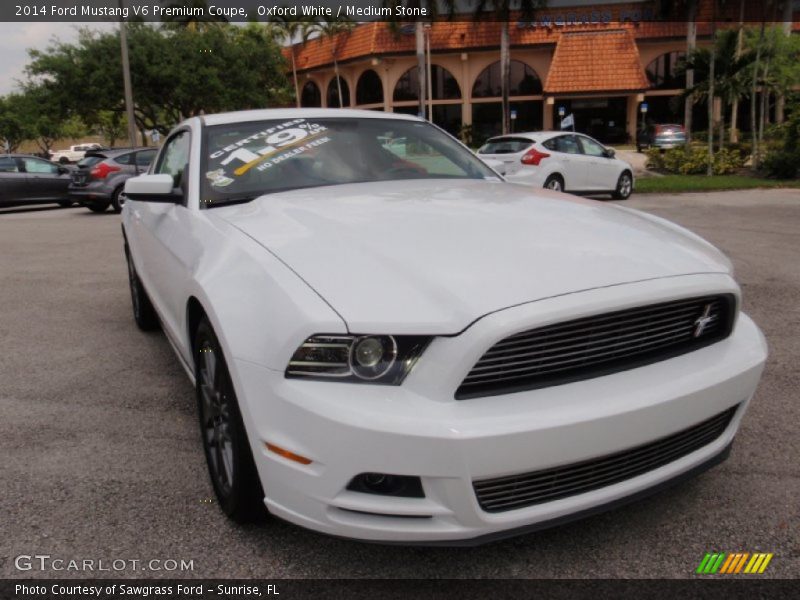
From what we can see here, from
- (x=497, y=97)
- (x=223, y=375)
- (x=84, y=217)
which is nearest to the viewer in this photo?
(x=223, y=375)

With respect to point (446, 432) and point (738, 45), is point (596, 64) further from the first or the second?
point (446, 432)

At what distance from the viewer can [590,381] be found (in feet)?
6.91

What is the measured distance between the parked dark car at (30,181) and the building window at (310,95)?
35.0 meters

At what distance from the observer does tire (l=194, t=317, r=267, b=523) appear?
2285mm

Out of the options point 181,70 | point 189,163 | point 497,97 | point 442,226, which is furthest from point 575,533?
point 497,97

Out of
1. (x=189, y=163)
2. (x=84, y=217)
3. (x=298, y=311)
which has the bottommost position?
(x=84, y=217)

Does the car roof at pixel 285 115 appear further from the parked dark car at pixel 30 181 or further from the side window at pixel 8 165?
the side window at pixel 8 165

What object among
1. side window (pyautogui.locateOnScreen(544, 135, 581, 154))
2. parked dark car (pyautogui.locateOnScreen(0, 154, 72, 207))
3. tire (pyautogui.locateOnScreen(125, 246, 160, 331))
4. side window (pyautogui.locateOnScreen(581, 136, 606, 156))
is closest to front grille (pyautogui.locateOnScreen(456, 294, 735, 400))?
tire (pyautogui.locateOnScreen(125, 246, 160, 331))

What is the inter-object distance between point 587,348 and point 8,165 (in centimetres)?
1827

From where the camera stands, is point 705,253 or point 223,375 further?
point 705,253

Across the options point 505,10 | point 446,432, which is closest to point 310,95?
point 505,10

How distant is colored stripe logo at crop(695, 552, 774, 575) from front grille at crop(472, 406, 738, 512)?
347mm

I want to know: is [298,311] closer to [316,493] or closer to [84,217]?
[316,493]

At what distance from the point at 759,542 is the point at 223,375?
1888 millimetres
